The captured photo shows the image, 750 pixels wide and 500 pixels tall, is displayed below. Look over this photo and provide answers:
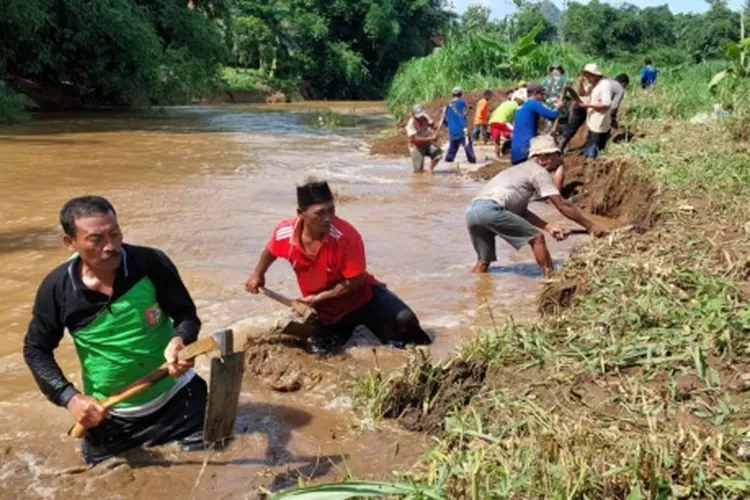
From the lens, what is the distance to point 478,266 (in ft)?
24.6

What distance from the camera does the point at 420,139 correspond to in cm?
1405

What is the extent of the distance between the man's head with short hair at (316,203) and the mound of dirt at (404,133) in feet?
41.7

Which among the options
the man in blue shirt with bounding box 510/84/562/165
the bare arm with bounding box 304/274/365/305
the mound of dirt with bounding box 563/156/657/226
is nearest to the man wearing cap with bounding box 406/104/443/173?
the mound of dirt with bounding box 563/156/657/226

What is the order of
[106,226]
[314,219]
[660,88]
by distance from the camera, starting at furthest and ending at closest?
[660,88] → [314,219] → [106,226]

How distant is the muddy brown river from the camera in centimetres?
381

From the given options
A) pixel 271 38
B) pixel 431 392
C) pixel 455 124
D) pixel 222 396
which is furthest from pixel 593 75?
pixel 271 38

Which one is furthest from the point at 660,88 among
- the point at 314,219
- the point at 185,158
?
the point at 314,219

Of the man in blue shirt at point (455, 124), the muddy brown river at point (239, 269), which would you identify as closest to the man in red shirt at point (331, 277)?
the muddy brown river at point (239, 269)

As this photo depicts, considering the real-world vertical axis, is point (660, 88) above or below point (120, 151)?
above

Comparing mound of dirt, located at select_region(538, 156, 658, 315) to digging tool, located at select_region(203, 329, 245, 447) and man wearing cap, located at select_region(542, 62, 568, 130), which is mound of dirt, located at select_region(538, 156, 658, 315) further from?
digging tool, located at select_region(203, 329, 245, 447)

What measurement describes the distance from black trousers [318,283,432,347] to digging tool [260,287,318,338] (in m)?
0.09

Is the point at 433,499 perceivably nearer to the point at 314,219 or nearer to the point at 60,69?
the point at 314,219

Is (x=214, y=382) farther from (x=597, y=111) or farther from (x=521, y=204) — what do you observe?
(x=597, y=111)

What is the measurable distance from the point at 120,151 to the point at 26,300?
1085cm
